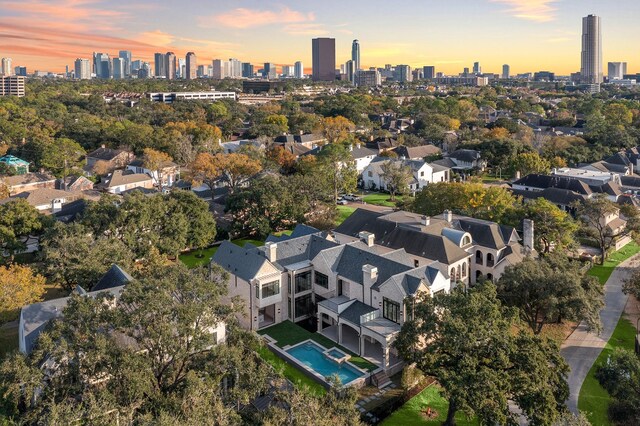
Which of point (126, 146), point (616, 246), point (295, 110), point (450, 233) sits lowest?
point (616, 246)

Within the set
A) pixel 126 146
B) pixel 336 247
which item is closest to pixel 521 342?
pixel 336 247

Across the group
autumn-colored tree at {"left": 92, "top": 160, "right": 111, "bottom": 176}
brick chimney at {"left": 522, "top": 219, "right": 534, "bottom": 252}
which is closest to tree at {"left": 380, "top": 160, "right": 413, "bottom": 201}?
brick chimney at {"left": 522, "top": 219, "right": 534, "bottom": 252}

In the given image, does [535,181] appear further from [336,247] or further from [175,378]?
[175,378]

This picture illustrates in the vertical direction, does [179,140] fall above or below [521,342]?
above

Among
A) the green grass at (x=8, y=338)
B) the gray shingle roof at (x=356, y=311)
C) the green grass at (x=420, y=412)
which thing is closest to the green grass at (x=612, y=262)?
the gray shingle roof at (x=356, y=311)

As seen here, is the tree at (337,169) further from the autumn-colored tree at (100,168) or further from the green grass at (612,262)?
the autumn-colored tree at (100,168)

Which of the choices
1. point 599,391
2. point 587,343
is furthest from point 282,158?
point 599,391
